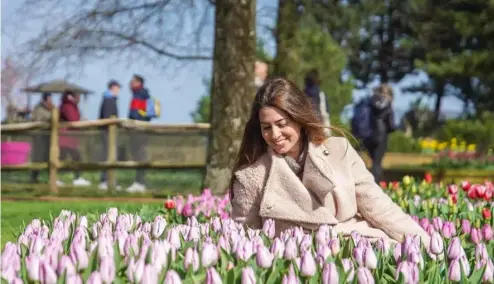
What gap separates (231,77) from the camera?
11.4m

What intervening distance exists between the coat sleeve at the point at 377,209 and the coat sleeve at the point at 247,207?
54 cm

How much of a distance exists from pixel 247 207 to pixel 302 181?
33 centimetres

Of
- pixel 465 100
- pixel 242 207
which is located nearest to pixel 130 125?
pixel 242 207

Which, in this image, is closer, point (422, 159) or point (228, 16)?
point (228, 16)

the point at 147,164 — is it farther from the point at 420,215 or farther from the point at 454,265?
the point at 454,265

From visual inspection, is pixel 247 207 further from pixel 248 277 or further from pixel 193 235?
pixel 248 277

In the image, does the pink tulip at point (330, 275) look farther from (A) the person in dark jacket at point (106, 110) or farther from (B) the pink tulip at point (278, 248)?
(A) the person in dark jacket at point (106, 110)

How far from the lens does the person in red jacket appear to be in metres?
17.0

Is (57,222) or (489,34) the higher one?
(489,34)

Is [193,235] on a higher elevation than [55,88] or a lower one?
lower

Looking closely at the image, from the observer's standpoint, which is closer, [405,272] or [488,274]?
[405,272]

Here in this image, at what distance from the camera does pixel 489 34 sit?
26.0 m

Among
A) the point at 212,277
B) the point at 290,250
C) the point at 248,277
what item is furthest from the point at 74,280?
the point at 290,250

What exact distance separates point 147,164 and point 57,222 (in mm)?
12126
